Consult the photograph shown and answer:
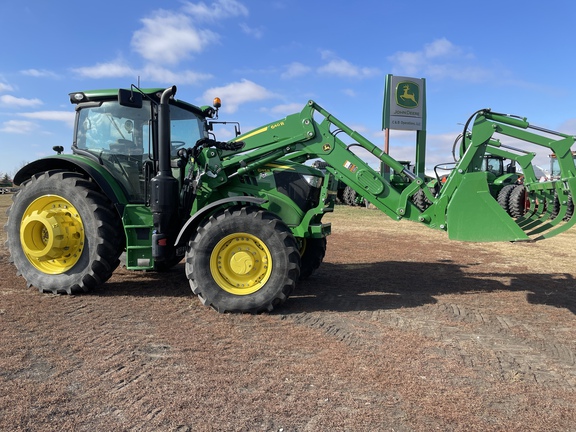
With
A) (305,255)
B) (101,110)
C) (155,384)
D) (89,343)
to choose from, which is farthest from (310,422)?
(101,110)

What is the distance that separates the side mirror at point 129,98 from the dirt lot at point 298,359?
7.41ft

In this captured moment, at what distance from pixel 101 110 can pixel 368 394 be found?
15.6 feet

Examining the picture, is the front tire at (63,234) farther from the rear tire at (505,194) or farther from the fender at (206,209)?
the rear tire at (505,194)

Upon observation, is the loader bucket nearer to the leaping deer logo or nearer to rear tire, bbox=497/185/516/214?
rear tire, bbox=497/185/516/214

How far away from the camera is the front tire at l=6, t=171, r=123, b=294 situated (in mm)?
5500

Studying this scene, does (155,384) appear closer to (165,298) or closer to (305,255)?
(165,298)

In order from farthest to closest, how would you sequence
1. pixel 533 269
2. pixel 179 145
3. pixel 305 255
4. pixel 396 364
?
pixel 533 269, pixel 305 255, pixel 179 145, pixel 396 364

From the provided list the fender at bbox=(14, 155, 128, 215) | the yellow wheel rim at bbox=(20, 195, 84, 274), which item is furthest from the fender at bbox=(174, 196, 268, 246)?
the yellow wheel rim at bbox=(20, 195, 84, 274)

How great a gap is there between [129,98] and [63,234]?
1.79 m

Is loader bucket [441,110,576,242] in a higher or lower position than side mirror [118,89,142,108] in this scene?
lower

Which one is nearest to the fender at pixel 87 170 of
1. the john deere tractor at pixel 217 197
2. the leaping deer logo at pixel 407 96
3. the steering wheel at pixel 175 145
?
the john deere tractor at pixel 217 197

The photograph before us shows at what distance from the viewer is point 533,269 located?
7992 millimetres

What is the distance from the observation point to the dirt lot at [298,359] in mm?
2904

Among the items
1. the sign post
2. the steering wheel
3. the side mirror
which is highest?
the sign post
